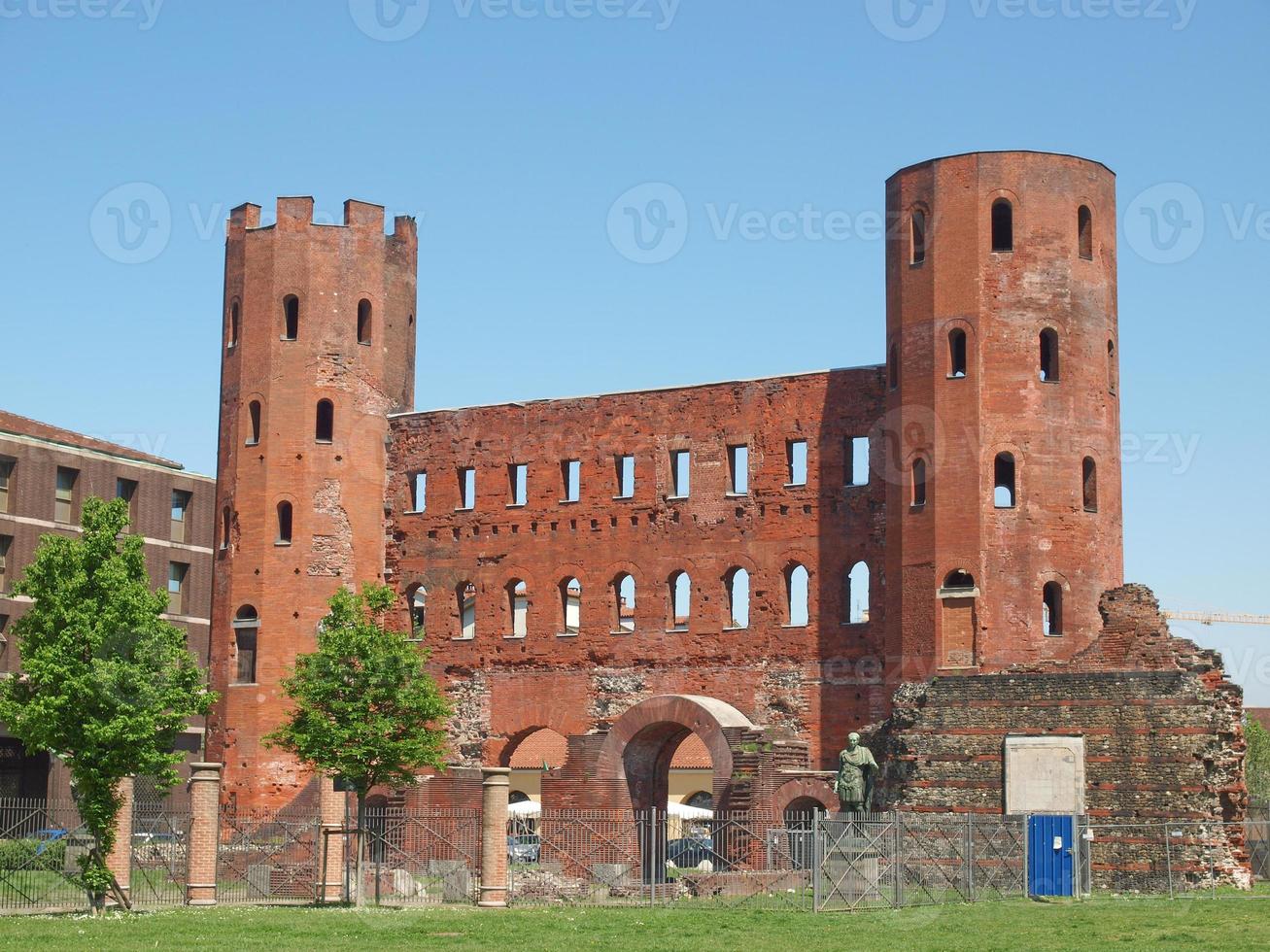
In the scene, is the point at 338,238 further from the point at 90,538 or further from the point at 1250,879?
the point at 1250,879

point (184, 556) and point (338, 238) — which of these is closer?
point (338, 238)

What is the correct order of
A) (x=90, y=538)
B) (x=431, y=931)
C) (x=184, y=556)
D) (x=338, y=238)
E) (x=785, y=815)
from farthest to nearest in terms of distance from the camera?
(x=184, y=556) < (x=338, y=238) < (x=785, y=815) < (x=90, y=538) < (x=431, y=931)

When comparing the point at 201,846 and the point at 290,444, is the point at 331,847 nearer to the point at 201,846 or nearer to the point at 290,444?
the point at 201,846

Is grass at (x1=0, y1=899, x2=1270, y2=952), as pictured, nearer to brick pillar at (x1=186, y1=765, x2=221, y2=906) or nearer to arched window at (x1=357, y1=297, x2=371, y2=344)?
brick pillar at (x1=186, y1=765, x2=221, y2=906)

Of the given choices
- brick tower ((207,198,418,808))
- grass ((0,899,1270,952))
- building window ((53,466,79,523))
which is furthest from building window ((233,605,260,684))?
grass ((0,899,1270,952))

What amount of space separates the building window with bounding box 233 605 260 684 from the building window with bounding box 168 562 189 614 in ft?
50.6

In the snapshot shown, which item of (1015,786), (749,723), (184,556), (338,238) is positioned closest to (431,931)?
(1015,786)

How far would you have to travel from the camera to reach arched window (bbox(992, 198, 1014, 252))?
39344mm

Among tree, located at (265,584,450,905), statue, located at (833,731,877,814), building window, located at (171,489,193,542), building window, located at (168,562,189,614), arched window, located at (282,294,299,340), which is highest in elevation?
arched window, located at (282,294,299,340)

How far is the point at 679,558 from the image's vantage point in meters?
43.6

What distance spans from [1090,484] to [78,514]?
104ft

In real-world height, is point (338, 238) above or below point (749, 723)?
above

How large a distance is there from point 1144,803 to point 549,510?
1681cm

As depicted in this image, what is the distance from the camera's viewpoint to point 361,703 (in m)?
35.6
